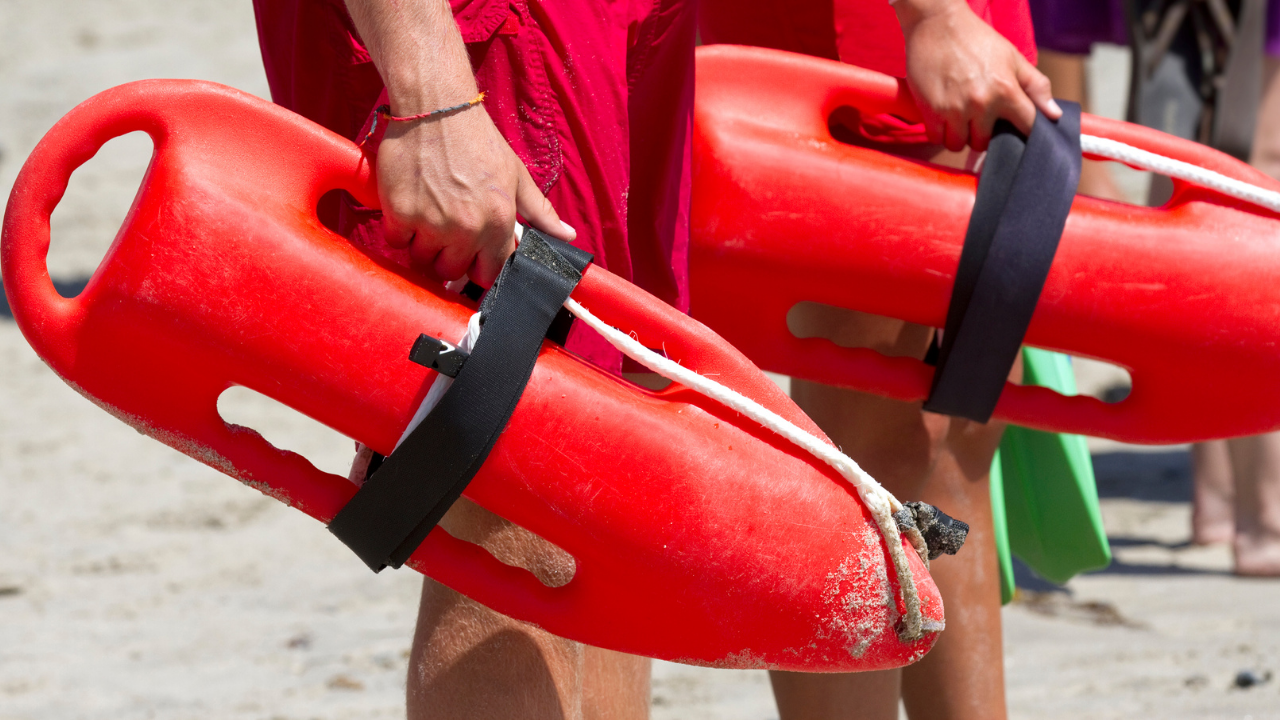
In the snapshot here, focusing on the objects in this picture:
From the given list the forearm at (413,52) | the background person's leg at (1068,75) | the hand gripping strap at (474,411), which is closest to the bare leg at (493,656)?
the hand gripping strap at (474,411)

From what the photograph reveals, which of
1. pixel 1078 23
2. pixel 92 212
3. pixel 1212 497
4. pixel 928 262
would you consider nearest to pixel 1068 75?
pixel 1078 23

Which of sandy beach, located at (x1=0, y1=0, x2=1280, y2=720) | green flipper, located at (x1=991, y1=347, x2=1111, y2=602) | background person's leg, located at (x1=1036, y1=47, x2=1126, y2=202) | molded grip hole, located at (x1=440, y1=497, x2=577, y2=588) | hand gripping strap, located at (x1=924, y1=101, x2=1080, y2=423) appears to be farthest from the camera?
background person's leg, located at (x1=1036, y1=47, x2=1126, y2=202)

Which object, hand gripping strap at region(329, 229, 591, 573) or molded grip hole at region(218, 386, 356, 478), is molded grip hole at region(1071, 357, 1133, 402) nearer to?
molded grip hole at region(218, 386, 356, 478)

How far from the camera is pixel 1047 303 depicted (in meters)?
1.26

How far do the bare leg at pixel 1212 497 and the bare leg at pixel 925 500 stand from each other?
1.52 m

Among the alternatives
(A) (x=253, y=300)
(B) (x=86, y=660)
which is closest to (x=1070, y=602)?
(B) (x=86, y=660)

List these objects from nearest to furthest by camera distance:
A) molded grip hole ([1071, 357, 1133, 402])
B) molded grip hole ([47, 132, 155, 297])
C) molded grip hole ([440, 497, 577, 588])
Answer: molded grip hole ([440, 497, 577, 588]), molded grip hole ([1071, 357, 1133, 402]), molded grip hole ([47, 132, 155, 297])

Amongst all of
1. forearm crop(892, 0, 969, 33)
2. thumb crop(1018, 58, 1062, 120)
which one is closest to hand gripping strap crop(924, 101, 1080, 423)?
thumb crop(1018, 58, 1062, 120)

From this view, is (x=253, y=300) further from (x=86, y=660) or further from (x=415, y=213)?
(x=86, y=660)

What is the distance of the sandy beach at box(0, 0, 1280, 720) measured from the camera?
6.61 feet

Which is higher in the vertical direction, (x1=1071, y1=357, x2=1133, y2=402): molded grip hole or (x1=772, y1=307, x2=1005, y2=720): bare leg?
(x1=772, y1=307, x2=1005, y2=720): bare leg

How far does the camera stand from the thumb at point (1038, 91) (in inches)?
51.4

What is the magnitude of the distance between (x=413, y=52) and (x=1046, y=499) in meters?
1.34

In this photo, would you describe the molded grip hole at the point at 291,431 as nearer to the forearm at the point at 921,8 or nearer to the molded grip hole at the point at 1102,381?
the molded grip hole at the point at 1102,381
